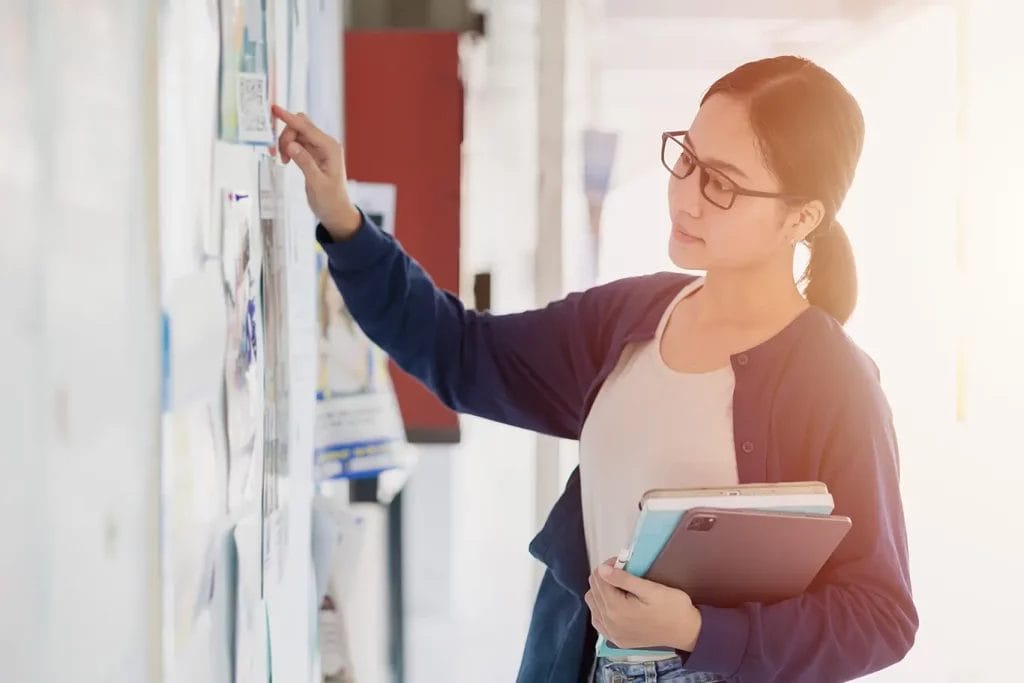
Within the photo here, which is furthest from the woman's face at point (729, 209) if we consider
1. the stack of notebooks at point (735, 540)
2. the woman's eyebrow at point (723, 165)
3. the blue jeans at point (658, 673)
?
the blue jeans at point (658, 673)

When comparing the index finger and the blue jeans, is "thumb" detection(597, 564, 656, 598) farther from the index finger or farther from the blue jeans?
the index finger

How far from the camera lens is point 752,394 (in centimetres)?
90

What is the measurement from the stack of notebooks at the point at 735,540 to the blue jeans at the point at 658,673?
0.04 meters

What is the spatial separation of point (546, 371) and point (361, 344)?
0.42 metres

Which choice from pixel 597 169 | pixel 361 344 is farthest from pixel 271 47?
pixel 597 169

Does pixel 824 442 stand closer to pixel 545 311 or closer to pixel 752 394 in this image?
pixel 752 394

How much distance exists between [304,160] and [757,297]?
0.46m

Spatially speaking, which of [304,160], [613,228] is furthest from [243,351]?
[613,228]

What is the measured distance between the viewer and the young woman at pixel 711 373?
0.84 meters

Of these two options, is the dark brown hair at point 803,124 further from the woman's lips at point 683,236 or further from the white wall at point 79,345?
the white wall at point 79,345

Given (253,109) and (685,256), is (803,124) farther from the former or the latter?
(253,109)

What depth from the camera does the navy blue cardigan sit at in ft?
2.74

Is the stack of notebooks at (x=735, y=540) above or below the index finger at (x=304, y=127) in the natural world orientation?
below

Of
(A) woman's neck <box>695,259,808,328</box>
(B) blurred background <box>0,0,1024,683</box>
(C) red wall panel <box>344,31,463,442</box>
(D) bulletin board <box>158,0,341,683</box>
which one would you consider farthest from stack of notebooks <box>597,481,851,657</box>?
(C) red wall panel <box>344,31,463,442</box>
